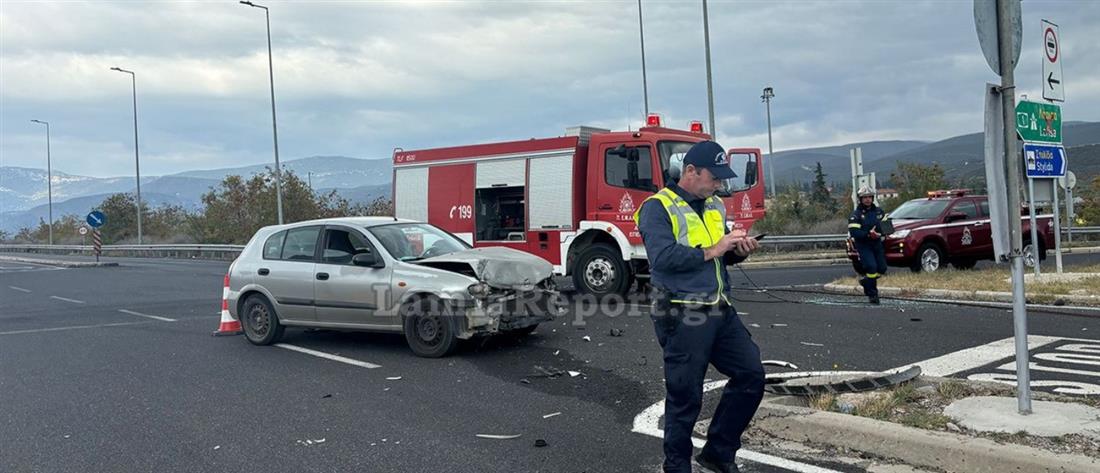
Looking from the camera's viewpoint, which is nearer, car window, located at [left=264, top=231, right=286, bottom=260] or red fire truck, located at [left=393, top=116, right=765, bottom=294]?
car window, located at [left=264, top=231, right=286, bottom=260]

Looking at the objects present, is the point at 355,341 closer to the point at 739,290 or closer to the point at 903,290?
the point at 739,290

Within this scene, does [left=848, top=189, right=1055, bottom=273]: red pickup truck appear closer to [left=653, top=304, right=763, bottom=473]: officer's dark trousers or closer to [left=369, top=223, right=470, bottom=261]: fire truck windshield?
[left=369, top=223, right=470, bottom=261]: fire truck windshield

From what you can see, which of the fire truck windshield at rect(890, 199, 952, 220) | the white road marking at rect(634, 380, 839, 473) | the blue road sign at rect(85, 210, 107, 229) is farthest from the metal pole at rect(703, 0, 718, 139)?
the blue road sign at rect(85, 210, 107, 229)

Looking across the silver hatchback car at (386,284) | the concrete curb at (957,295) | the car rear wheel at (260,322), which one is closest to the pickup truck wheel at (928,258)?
the concrete curb at (957,295)

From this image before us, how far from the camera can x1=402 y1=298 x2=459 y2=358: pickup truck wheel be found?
322 inches

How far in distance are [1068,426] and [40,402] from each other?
25.1 ft

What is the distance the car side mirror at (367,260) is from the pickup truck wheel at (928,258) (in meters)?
11.0

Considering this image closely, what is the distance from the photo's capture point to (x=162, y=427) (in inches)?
238

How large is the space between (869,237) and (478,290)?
232 inches

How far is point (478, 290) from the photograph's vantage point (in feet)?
26.6

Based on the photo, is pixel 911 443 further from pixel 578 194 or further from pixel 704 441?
Answer: pixel 578 194

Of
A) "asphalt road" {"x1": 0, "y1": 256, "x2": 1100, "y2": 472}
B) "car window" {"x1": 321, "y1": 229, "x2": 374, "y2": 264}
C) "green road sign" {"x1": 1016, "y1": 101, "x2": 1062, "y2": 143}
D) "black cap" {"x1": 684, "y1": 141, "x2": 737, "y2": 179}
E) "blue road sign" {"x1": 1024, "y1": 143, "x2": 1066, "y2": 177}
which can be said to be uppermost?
"green road sign" {"x1": 1016, "y1": 101, "x2": 1062, "y2": 143}

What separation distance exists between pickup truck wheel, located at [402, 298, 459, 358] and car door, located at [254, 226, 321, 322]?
135 cm

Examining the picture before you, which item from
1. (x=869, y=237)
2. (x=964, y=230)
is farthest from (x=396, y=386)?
(x=964, y=230)
